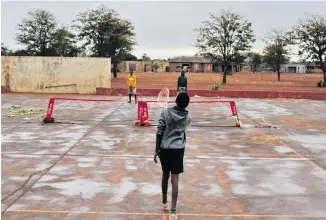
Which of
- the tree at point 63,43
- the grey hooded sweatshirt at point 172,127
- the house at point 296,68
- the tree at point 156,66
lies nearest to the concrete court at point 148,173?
the grey hooded sweatshirt at point 172,127

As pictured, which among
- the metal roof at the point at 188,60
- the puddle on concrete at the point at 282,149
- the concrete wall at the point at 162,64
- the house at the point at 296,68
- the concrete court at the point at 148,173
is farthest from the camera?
the house at the point at 296,68

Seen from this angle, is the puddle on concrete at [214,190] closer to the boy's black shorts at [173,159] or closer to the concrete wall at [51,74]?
the boy's black shorts at [173,159]

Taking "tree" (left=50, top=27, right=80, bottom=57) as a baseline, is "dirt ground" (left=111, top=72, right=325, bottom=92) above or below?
below

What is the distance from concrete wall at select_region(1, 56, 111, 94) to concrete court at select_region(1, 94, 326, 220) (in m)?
17.9

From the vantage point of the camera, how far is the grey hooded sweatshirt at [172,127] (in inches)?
232

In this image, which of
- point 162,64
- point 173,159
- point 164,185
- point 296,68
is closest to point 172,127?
point 173,159

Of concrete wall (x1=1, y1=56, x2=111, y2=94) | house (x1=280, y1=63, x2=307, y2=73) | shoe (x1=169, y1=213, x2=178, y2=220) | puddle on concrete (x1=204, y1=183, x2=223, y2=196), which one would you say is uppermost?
A: house (x1=280, y1=63, x2=307, y2=73)

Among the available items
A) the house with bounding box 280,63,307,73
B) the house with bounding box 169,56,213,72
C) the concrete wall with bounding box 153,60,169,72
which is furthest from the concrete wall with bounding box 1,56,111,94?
the house with bounding box 280,63,307,73

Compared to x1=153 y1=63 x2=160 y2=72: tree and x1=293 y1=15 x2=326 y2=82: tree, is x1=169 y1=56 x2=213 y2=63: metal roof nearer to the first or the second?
x1=153 y1=63 x2=160 y2=72: tree

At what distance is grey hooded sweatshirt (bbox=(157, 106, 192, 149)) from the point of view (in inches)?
232

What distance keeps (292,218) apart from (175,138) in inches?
77.8

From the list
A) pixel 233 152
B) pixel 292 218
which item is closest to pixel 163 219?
pixel 292 218

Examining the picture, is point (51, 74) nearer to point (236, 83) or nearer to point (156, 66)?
point (236, 83)

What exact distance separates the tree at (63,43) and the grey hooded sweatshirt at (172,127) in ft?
185
